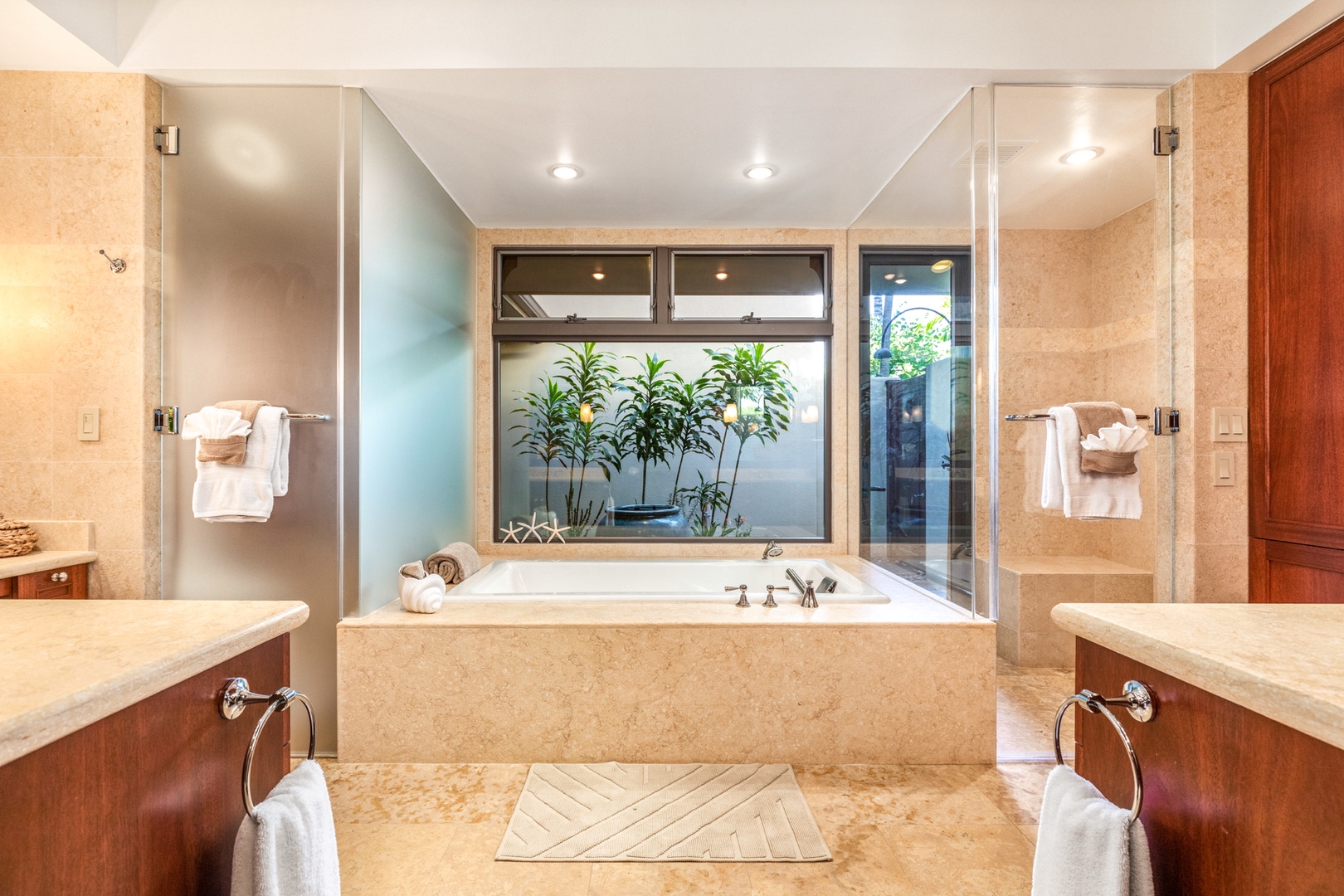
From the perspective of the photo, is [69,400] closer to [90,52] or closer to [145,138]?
[145,138]

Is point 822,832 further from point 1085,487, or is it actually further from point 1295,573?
point 1295,573

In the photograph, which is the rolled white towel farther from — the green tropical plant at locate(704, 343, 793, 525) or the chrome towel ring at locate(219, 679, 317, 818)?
the green tropical plant at locate(704, 343, 793, 525)

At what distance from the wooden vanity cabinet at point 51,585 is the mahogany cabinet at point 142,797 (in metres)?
1.67

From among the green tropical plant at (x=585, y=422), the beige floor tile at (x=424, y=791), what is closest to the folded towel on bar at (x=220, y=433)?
the beige floor tile at (x=424, y=791)

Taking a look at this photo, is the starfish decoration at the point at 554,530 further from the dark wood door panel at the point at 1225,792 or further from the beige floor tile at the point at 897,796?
the dark wood door panel at the point at 1225,792

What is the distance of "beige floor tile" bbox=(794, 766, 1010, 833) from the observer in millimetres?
1893

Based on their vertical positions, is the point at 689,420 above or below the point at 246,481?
above

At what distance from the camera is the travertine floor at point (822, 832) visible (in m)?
1.62

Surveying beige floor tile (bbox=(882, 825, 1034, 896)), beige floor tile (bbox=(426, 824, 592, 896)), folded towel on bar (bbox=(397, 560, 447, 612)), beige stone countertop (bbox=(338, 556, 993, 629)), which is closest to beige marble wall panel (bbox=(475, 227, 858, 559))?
beige stone countertop (bbox=(338, 556, 993, 629))

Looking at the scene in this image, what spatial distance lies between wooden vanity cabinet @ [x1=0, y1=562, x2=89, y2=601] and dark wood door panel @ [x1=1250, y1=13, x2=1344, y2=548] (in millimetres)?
3762

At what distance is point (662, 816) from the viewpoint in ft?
6.23

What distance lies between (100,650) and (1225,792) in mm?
1247

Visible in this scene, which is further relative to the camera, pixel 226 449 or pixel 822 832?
pixel 226 449

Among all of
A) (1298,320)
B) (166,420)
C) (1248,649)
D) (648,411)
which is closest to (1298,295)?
(1298,320)
